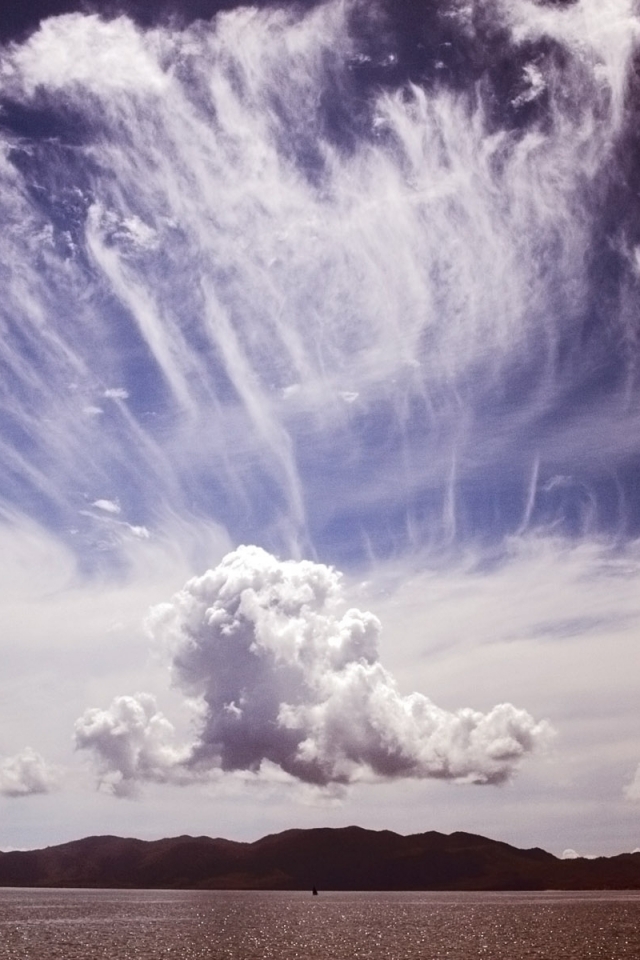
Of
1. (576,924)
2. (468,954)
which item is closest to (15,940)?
(468,954)

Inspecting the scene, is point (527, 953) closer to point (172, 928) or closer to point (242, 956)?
point (242, 956)

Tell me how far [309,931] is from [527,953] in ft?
230

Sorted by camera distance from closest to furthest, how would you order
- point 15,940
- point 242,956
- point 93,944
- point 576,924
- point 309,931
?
point 242,956, point 93,944, point 15,940, point 309,931, point 576,924

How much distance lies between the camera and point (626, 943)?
444ft

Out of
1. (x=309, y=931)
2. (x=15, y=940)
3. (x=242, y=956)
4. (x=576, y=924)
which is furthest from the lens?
(x=576, y=924)

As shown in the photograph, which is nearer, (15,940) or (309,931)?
(15,940)

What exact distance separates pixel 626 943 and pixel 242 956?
65714mm

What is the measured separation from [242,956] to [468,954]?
3080 cm

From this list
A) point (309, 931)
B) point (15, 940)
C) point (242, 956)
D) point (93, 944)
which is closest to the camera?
point (242, 956)

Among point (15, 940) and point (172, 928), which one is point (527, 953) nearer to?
point (15, 940)

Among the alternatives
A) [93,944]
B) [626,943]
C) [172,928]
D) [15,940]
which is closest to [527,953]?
[626,943]

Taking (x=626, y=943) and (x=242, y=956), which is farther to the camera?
(x=626, y=943)

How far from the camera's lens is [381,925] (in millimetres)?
199625

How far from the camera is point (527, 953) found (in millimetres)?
115250
